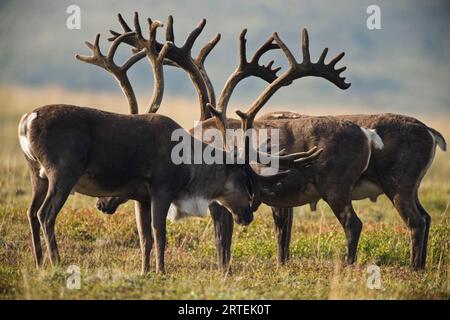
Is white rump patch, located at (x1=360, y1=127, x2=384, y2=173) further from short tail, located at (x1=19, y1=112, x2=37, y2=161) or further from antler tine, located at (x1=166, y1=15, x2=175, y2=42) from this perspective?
short tail, located at (x1=19, y1=112, x2=37, y2=161)

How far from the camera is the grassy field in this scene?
32.5 feet

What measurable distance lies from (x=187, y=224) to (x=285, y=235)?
2334 millimetres

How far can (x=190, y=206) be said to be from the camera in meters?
12.0

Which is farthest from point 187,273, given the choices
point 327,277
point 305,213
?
point 305,213

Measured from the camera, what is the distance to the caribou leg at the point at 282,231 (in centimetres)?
1331

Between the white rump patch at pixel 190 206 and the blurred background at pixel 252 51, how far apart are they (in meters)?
60.4

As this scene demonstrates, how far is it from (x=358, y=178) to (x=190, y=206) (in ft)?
8.11

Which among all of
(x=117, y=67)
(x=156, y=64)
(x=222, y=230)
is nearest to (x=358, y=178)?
(x=222, y=230)

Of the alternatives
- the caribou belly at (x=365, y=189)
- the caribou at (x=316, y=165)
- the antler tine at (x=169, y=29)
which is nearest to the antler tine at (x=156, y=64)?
the antler tine at (x=169, y=29)

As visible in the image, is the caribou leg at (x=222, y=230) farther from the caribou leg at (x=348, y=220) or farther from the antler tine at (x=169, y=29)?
the antler tine at (x=169, y=29)

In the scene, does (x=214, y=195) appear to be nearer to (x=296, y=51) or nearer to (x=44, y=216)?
(x=44, y=216)

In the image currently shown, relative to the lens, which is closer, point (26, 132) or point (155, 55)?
point (26, 132)

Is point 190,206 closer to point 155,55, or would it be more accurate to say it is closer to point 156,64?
point 156,64

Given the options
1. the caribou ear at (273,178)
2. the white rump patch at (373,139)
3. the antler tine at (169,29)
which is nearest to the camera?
the caribou ear at (273,178)
